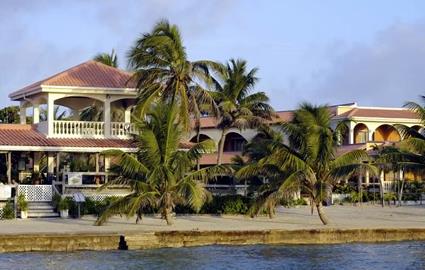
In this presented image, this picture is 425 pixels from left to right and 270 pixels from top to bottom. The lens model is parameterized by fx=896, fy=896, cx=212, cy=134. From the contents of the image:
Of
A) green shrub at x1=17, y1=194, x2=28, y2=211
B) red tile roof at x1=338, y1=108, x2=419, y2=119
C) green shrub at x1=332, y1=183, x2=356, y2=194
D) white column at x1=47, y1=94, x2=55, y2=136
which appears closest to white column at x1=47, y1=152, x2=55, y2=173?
white column at x1=47, y1=94, x2=55, y2=136

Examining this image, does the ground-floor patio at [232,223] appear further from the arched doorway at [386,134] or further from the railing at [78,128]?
the arched doorway at [386,134]

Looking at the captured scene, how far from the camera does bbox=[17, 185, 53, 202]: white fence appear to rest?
38.9 meters

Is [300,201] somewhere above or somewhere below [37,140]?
below

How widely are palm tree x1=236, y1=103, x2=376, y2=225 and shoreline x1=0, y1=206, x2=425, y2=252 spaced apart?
4.44ft

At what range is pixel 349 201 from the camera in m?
49.8

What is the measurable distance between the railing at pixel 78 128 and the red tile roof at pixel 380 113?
20.8m

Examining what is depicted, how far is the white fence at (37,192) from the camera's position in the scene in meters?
38.9

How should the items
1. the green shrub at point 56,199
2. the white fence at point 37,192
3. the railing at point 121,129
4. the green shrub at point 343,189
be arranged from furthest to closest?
the green shrub at point 343,189, the railing at point 121,129, the white fence at point 37,192, the green shrub at point 56,199

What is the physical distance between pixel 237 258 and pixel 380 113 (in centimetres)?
3510

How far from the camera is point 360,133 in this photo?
61.2 metres

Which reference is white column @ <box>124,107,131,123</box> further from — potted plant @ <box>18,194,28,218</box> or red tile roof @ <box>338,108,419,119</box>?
red tile roof @ <box>338,108,419,119</box>

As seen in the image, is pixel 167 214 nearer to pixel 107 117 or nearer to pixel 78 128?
pixel 107 117

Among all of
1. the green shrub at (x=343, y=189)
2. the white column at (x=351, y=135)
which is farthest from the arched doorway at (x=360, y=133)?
the green shrub at (x=343, y=189)

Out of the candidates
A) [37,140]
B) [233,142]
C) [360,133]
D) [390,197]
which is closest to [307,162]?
[37,140]
